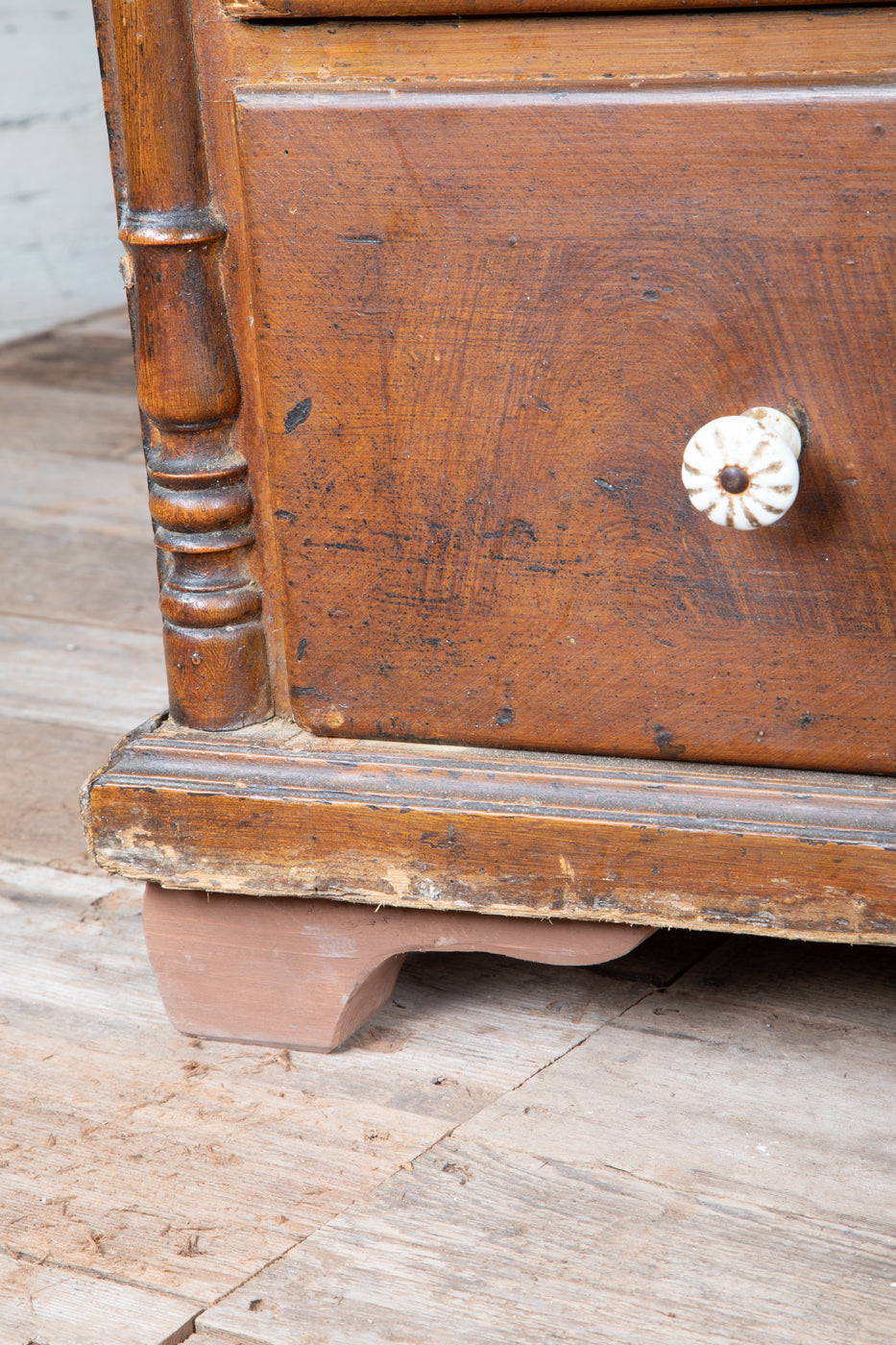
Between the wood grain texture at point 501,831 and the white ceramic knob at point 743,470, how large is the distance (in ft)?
0.56

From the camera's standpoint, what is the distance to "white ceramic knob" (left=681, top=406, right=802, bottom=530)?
0.70 meters

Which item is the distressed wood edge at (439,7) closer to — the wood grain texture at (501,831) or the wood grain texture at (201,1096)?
the wood grain texture at (501,831)

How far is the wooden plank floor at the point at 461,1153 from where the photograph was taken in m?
0.68

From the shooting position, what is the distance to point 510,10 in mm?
723

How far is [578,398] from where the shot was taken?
77 cm

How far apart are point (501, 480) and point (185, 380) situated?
189 millimetres

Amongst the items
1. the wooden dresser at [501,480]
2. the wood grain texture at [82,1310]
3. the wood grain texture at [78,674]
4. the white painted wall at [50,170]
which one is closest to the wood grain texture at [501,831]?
the wooden dresser at [501,480]

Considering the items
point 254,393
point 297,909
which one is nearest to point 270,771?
point 297,909

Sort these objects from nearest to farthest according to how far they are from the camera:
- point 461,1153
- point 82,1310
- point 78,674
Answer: point 82,1310 < point 461,1153 < point 78,674

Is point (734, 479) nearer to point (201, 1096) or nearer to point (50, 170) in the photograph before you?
point (201, 1096)

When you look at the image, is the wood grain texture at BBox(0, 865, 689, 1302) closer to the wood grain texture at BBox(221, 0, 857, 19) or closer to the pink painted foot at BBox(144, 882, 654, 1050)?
the pink painted foot at BBox(144, 882, 654, 1050)

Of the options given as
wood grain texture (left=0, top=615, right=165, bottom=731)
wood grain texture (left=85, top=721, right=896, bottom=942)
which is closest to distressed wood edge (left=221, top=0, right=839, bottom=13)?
wood grain texture (left=85, top=721, right=896, bottom=942)

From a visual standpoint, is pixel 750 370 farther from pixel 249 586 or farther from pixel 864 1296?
pixel 864 1296

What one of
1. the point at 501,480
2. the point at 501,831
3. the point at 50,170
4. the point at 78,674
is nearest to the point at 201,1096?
the point at 501,831
